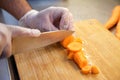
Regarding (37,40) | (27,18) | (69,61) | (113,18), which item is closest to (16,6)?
(27,18)

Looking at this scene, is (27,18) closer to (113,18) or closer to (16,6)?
(16,6)

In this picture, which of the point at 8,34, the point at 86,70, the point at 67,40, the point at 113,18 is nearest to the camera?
the point at 8,34

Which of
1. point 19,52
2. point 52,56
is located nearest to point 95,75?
point 52,56

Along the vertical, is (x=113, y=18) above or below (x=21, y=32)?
below

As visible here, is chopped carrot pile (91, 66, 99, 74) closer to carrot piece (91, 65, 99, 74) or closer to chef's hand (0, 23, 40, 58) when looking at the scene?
carrot piece (91, 65, 99, 74)

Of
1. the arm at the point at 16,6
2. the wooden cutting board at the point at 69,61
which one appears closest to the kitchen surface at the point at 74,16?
the wooden cutting board at the point at 69,61

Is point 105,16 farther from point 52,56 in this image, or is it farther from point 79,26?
point 52,56

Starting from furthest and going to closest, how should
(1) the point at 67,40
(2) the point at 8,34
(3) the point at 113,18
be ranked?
(3) the point at 113,18
(1) the point at 67,40
(2) the point at 8,34
